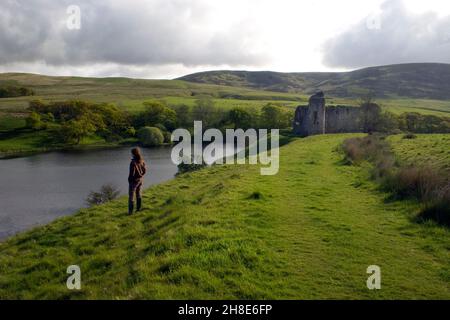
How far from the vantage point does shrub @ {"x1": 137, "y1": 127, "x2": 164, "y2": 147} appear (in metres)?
82.2

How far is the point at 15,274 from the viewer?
10.9 meters

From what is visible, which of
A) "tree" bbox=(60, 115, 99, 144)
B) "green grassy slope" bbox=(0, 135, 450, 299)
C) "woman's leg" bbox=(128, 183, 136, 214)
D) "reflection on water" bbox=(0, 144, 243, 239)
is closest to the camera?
"green grassy slope" bbox=(0, 135, 450, 299)

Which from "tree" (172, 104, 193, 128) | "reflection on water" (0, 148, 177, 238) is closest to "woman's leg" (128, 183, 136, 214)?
"reflection on water" (0, 148, 177, 238)

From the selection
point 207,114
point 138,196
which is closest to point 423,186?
point 138,196

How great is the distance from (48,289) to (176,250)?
3.10m

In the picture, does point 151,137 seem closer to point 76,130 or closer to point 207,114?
point 76,130

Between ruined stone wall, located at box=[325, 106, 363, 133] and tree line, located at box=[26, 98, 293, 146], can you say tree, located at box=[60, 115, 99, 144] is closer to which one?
tree line, located at box=[26, 98, 293, 146]

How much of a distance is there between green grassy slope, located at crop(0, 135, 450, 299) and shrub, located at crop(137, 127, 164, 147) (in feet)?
215

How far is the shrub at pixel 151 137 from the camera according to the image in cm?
8225

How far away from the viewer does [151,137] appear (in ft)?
271

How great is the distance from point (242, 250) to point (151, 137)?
247ft

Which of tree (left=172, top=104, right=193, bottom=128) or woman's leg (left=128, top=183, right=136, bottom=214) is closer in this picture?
woman's leg (left=128, top=183, right=136, bottom=214)
